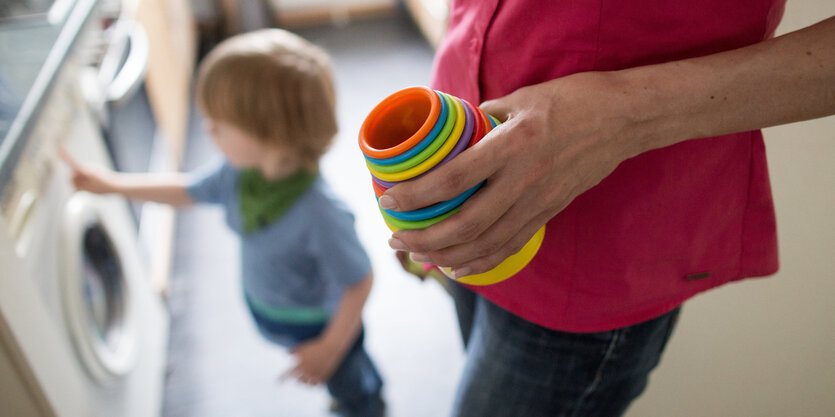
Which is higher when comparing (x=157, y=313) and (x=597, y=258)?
(x=597, y=258)

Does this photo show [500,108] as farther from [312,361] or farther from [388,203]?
[312,361]

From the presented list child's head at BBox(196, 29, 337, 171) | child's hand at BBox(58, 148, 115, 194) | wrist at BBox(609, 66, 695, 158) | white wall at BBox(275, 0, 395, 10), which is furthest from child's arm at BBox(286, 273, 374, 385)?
white wall at BBox(275, 0, 395, 10)

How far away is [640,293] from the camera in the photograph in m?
0.63

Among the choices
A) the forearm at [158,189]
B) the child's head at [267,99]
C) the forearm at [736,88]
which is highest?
the forearm at [736,88]

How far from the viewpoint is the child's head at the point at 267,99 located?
1.08 meters

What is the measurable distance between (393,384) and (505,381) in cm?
99

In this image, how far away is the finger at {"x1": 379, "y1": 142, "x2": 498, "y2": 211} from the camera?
1.42 ft

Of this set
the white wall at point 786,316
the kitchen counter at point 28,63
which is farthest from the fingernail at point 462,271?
the kitchen counter at point 28,63

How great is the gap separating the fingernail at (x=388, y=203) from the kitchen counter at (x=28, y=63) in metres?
0.60

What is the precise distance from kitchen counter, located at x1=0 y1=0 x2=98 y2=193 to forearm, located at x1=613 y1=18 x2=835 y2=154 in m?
0.80

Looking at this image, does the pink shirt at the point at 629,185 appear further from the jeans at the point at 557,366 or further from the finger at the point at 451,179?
the finger at the point at 451,179

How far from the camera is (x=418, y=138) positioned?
430 mm

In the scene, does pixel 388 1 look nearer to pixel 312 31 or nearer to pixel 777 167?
pixel 312 31

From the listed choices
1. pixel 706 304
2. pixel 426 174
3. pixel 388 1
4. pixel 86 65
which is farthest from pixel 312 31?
pixel 426 174
